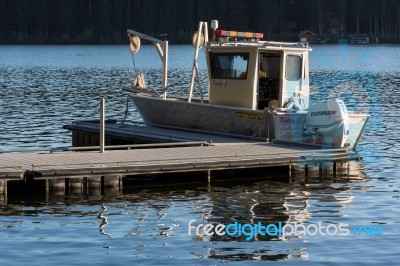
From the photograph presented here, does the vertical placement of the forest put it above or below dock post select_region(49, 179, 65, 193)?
above

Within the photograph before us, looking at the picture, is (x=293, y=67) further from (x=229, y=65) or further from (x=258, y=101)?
(x=229, y=65)

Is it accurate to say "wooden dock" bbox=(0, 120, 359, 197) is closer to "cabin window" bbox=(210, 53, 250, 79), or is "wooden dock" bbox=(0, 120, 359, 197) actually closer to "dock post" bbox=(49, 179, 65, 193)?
"dock post" bbox=(49, 179, 65, 193)

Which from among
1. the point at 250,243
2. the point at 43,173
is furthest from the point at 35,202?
the point at 250,243

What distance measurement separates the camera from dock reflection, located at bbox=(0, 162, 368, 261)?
747 inches

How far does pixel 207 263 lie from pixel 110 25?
158m

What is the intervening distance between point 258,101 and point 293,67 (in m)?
1.38

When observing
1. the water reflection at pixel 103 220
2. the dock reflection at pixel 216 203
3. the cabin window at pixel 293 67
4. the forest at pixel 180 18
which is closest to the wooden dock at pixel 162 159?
the dock reflection at pixel 216 203

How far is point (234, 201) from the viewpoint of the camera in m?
22.8

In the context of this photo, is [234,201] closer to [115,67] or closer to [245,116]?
[245,116]

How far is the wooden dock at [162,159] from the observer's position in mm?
22266

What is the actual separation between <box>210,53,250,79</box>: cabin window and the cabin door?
1114 millimetres

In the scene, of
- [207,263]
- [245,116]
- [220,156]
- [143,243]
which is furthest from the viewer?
A: [245,116]

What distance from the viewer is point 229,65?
92.5ft

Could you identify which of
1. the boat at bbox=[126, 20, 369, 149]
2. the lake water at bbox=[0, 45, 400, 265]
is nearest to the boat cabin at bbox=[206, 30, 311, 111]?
the boat at bbox=[126, 20, 369, 149]
